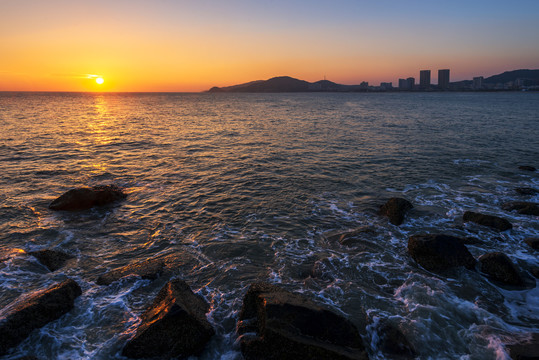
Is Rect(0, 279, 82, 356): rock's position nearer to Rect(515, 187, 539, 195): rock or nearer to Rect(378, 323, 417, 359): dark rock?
Rect(378, 323, 417, 359): dark rock

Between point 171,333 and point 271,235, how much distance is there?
6864 millimetres

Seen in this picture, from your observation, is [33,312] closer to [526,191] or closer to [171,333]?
[171,333]

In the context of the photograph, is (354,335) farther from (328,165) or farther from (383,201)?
(328,165)

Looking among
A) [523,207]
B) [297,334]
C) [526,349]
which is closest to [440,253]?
[526,349]

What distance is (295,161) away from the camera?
1046 inches

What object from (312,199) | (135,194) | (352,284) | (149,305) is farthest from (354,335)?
(135,194)

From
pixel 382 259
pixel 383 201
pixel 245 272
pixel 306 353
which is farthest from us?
pixel 383 201

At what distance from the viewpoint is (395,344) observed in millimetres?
7645

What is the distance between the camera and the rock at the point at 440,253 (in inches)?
432

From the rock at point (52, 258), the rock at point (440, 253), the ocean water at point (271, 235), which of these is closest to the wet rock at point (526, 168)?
the ocean water at point (271, 235)

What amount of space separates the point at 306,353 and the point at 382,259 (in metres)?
Result: 6.24

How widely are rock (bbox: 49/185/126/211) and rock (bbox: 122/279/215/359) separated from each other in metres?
10.8

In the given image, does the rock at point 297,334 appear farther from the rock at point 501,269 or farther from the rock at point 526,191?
the rock at point 526,191

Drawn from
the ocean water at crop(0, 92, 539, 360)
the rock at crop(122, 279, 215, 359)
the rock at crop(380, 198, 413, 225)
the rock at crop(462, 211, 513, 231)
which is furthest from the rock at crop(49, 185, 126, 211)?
the rock at crop(462, 211, 513, 231)
